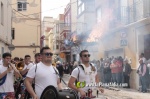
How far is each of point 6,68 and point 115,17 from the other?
44.6 feet

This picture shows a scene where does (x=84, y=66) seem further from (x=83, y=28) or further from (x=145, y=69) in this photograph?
(x=83, y=28)

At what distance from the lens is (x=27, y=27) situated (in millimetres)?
34969

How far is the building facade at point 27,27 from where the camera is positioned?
114 ft

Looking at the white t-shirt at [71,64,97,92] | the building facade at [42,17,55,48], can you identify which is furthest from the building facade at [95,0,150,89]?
the building facade at [42,17,55,48]

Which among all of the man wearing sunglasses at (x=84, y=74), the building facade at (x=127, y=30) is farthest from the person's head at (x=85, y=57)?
the building facade at (x=127, y=30)

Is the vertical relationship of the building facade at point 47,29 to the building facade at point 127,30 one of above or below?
above

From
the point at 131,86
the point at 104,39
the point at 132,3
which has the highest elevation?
the point at 132,3

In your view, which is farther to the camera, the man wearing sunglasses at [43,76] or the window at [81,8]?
the window at [81,8]

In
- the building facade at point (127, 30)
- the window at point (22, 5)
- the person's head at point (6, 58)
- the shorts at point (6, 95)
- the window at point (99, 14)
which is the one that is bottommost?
the shorts at point (6, 95)

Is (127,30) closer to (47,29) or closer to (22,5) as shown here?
(22,5)

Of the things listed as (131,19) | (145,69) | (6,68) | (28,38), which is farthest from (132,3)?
(28,38)

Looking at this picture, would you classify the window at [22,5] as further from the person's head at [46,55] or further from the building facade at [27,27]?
the person's head at [46,55]

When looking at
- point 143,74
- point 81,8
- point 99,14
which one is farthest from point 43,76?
point 81,8

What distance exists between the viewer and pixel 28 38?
114 ft
